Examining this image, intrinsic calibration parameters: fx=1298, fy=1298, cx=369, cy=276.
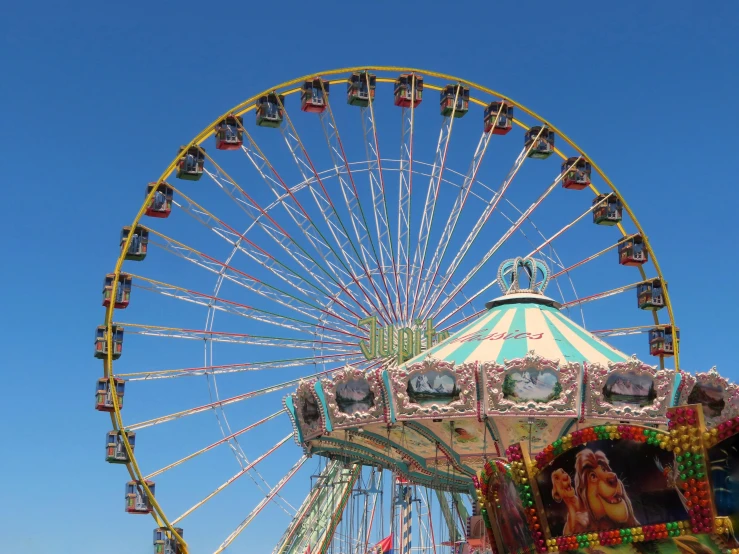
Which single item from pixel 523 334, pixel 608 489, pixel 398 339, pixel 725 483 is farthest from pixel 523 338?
pixel 725 483

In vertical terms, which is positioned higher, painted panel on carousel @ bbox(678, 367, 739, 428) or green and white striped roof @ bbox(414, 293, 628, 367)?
green and white striped roof @ bbox(414, 293, 628, 367)

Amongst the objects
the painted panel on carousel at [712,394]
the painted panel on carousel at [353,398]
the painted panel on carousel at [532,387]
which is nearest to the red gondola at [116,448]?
the painted panel on carousel at [353,398]

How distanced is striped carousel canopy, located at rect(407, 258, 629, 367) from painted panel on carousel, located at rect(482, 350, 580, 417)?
0.65m

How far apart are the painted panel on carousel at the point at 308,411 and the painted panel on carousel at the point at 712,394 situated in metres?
6.80

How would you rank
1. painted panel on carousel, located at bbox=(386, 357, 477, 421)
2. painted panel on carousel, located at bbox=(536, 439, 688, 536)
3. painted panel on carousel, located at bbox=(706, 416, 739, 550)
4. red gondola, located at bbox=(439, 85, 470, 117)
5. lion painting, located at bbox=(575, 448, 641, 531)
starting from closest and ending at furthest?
1. painted panel on carousel, located at bbox=(706, 416, 739, 550)
2. painted panel on carousel, located at bbox=(536, 439, 688, 536)
3. lion painting, located at bbox=(575, 448, 641, 531)
4. painted panel on carousel, located at bbox=(386, 357, 477, 421)
5. red gondola, located at bbox=(439, 85, 470, 117)

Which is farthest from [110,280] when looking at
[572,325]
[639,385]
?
[639,385]

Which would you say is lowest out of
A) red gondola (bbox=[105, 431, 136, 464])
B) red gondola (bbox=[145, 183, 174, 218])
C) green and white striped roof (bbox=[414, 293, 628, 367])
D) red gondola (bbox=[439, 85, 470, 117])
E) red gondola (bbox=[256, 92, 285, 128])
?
red gondola (bbox=[105, 431, 136, 464])

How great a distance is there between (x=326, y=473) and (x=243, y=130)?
8638mm

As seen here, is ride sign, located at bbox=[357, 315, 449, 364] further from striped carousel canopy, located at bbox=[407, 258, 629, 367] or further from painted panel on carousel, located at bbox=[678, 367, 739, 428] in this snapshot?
painted panel on carousel, located at bbox=[678, 367, 739, 428]

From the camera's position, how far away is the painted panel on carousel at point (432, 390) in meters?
23.2

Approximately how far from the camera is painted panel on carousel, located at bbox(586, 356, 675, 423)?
22891 millimetres

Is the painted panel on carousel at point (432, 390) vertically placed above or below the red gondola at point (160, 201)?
below

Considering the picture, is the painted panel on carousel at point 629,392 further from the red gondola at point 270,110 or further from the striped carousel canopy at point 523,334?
the red gondola at point 270,110

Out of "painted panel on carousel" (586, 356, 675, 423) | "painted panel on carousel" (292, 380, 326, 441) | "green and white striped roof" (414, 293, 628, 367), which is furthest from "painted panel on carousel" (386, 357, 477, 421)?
"painted panel on carousel" (586, 356, 675, 423)
